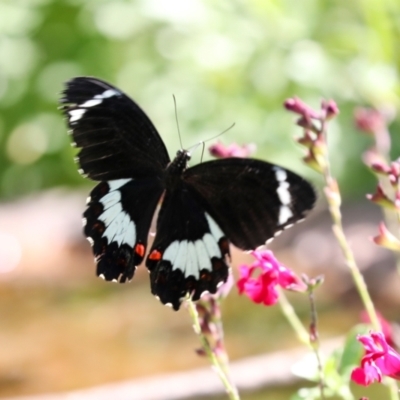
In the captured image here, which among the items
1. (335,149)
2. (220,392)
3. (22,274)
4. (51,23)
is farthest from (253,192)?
(51,23)

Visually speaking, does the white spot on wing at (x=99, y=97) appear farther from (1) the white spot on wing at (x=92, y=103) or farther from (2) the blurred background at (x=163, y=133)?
(2) the blurred background at (x=163, y=133)

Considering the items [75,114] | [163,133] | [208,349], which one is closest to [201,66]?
[163,133]

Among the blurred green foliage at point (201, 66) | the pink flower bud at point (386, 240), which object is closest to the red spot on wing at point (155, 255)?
the pink flower bud at point (386, 240)

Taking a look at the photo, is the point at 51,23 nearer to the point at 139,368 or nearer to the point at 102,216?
the point at 139,368

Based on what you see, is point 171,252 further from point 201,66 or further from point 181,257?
point 201,66

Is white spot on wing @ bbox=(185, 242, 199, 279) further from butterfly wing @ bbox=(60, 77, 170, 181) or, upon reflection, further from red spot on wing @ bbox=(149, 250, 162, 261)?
butterfly wing @ bbox=(60, 77, 170, 181)

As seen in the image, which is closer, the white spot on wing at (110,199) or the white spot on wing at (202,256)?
the white spot on wing at (202,256)
